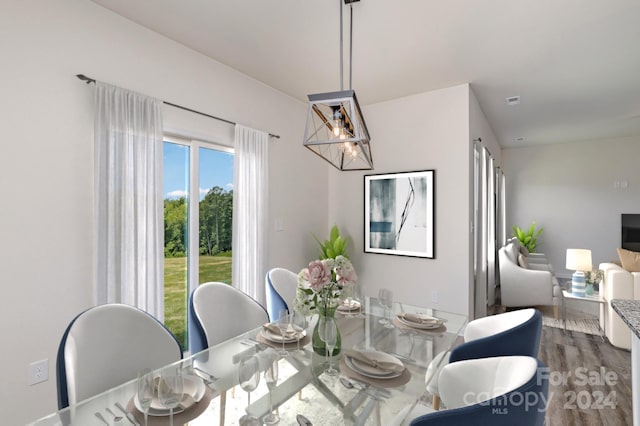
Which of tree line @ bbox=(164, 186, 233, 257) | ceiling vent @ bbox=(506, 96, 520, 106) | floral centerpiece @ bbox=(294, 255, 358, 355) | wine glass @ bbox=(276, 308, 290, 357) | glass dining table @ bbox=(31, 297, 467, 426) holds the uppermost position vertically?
ceiling vent @ bbox=(506, 96, 520, 106)

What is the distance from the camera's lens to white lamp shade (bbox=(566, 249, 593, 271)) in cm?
367

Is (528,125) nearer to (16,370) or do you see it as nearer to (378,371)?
(378,371)

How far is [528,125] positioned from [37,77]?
608cm

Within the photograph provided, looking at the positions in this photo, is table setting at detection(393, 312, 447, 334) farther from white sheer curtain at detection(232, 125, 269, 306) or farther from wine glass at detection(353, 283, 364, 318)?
white sheer curtain at detection(232, 125, 269, 306)

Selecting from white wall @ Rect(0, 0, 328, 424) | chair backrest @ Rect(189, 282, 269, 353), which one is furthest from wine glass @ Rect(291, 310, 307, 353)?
white wall @ Rect(0, 0, 328, 424)

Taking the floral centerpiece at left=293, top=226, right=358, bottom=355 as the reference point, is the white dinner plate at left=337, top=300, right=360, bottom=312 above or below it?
below

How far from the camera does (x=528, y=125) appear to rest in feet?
16.7

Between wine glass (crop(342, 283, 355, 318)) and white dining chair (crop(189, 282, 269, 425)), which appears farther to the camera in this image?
white dining chair (crop(189, 282, 269, 425))

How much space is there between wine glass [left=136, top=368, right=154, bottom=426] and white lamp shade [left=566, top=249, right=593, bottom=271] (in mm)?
4508

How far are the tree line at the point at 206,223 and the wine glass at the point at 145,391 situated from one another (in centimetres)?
178

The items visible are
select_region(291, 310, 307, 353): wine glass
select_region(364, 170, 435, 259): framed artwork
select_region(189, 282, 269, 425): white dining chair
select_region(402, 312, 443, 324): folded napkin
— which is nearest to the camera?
select_region(291, 310, 307, 353): wine glass

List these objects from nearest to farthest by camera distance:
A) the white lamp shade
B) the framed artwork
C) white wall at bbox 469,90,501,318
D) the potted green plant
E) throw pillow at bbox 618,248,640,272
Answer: throw pillow at bbox 618,248,640,272 < white wall at bbox 469,90,501,318 < the framed artwork < the white lamp shade < the potted green plant

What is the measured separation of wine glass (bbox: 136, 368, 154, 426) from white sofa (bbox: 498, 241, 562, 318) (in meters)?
4.58

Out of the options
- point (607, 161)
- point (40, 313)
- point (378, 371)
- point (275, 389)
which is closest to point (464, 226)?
point (378, 371)
